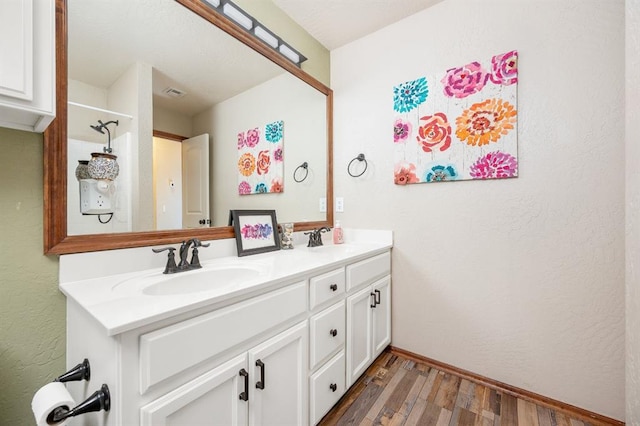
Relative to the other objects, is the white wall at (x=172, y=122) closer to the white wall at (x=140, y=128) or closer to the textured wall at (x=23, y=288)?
the white wall at (x=140, y=128)

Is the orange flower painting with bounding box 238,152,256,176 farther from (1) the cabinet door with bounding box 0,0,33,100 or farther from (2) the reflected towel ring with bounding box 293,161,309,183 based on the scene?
(1) the cabinet door with bounding box 0,0,33,100

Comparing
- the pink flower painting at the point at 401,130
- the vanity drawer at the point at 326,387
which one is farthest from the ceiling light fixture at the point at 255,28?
the vanity drawer at the point at 326,387

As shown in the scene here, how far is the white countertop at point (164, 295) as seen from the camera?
2.21 ft

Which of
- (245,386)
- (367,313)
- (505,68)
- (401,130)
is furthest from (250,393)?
(505,68)

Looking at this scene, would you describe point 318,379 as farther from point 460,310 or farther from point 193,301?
point 460,310

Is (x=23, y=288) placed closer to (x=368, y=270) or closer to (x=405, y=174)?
(x=368, y=270)

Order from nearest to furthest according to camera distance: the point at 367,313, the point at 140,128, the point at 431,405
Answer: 1. the point at 140,128
2. the point at 431,405
3. the point at 367,313

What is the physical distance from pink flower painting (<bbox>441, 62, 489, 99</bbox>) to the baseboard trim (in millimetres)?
1743

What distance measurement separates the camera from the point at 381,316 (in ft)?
5.96

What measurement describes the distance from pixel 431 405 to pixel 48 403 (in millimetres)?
1609

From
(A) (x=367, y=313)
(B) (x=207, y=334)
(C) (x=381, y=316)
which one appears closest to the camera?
(B) (x=207, y=334)

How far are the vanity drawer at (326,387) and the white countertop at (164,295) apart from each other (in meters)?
0.50

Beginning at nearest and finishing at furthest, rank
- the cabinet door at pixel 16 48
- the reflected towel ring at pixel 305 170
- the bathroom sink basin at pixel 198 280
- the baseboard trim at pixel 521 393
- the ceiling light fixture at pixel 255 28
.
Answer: the cabinet door at pixel 16 48 → the bathroom sink basin at pixel 198 280 → the baseboard trim at pixel 521 393 → the ceiling light fixture at pixel 255 28 → the reflected towel ring at pixel 305 170

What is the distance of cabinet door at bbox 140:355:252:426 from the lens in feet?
2.28
